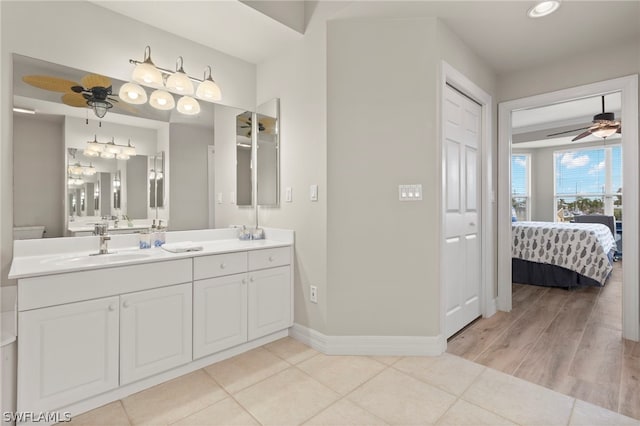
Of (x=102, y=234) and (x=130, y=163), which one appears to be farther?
(x=130, y=163)

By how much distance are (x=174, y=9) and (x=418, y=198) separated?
2.16 meters

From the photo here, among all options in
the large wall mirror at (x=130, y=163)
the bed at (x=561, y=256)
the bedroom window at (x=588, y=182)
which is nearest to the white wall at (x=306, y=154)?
the large wall mirror at (x=130, y=163)

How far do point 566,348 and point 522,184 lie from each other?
6.37m

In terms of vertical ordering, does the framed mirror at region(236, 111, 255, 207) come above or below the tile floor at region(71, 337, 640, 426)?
above

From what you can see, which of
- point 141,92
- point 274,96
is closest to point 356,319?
point 274,96

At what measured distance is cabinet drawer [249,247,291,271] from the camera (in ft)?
7.61

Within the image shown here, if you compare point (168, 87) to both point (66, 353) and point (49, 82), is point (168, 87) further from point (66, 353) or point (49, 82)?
point (66, 353)

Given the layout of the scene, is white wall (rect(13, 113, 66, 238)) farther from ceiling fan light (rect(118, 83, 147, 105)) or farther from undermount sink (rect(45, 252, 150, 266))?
ceiling fan light (rect(118, 83, 147, 105))

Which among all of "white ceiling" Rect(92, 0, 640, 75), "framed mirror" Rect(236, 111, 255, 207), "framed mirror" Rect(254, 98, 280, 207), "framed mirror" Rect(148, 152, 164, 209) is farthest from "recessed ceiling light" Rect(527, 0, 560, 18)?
"framed mirror" Rect(148, 152, 164, 209)

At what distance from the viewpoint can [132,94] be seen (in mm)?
2242

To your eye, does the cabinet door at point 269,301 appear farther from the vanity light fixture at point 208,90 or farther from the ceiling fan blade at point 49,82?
the ceiling fan blade at point 49,82

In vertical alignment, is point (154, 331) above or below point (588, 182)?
below

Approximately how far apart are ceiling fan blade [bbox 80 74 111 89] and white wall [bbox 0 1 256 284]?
0.17ft

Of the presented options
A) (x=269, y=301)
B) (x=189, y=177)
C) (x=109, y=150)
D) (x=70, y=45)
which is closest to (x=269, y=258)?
(x=269, y=301)
